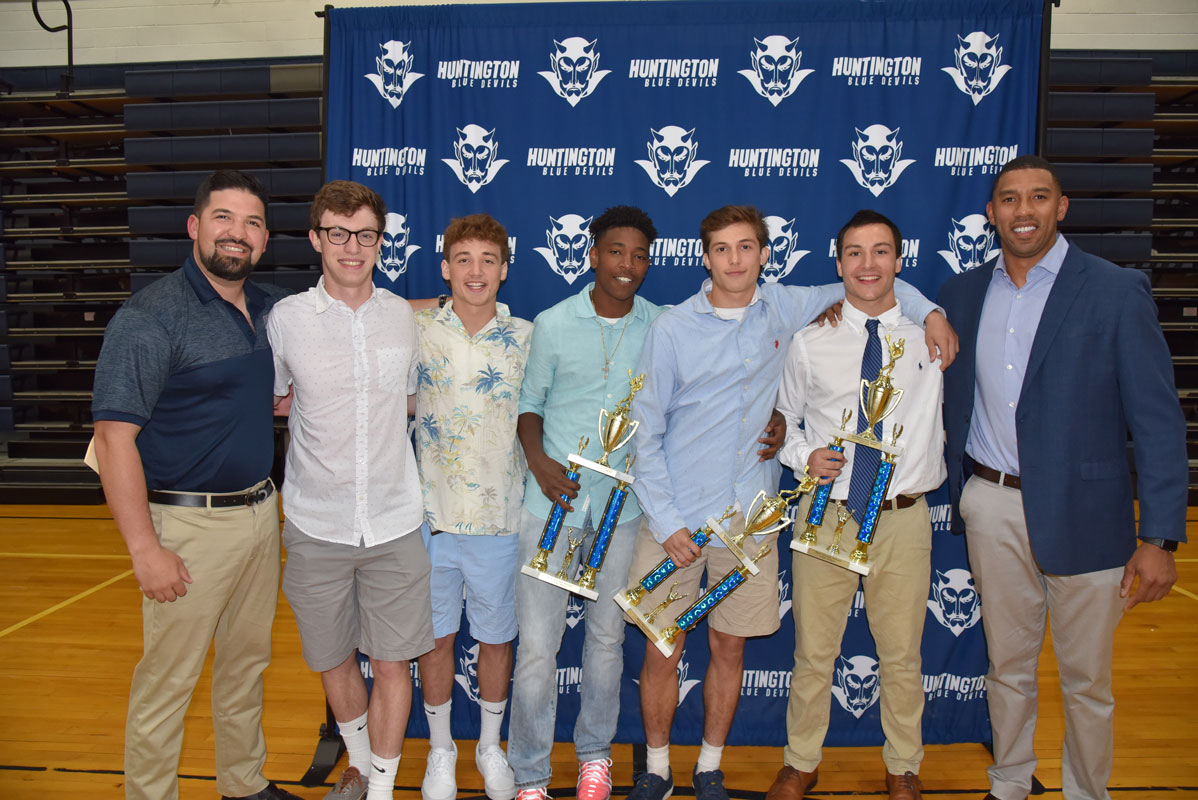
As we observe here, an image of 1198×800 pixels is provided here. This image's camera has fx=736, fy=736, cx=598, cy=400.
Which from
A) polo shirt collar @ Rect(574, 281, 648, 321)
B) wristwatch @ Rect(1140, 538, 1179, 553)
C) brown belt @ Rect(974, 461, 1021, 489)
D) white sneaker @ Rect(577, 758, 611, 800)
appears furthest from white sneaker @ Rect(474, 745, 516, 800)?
wristwatch @ Rect(1140, 538, 1179, 553)

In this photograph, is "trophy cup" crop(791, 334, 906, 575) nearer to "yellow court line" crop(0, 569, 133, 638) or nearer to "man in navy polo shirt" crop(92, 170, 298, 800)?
"man in navy polo shirt" crop(92, 170, 298, 800)

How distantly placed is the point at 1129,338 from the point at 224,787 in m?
3.16

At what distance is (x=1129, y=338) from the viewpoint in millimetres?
2168

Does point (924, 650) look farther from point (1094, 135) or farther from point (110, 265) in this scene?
point (110, 265)

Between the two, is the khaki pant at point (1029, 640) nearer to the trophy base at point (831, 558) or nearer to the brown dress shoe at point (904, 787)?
the brown dress shoe at point (904, 787)

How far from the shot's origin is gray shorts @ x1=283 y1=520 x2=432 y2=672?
2.25 meters

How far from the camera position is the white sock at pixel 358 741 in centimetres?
249

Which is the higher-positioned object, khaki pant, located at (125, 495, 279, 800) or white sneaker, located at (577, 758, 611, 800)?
khaki pant, located at (125, 495, 279, 800)

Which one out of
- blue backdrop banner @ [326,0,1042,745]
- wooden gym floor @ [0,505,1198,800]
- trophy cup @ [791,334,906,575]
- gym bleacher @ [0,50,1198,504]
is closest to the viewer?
trophy cup @ [791,334,906,575]

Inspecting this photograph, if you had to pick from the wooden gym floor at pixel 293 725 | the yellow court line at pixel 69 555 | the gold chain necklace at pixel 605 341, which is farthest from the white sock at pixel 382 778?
the yellow court line at pixel 69 555

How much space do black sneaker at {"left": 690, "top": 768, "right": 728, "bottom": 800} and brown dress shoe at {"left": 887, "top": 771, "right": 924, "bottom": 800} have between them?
56 centimetres

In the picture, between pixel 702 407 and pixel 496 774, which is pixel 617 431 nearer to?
pixel 702 407

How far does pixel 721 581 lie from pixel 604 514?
0.43 metres

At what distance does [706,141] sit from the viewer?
293 centimetres
